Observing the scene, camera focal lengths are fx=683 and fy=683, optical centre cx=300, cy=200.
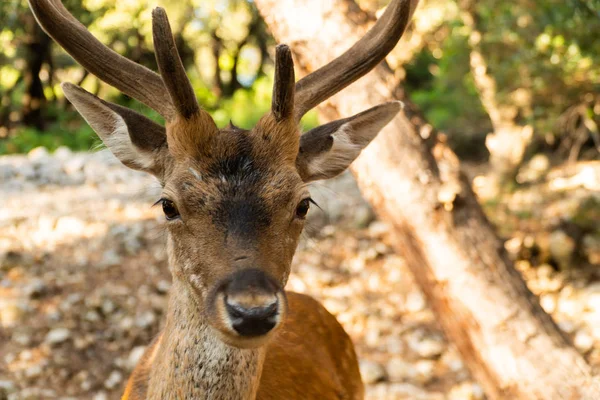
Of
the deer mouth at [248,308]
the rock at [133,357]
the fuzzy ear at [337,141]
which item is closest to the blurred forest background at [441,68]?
the fuzzy ear at [337,141]

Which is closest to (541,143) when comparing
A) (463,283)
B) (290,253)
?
(463,283)

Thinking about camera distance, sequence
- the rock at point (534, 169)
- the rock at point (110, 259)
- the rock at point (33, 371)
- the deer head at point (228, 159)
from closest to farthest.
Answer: the deer head at point (228, 159)
the rock at point (33, 371)
the rock at point (110, 259)
the rock at point (534, 169)

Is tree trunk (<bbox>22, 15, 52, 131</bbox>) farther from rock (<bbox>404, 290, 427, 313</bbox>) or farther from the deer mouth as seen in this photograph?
the deer mouth

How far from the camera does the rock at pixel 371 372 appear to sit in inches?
223

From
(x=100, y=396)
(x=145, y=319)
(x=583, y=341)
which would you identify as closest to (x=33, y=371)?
(x=100, y=396)

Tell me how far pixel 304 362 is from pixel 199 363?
1.25 metres

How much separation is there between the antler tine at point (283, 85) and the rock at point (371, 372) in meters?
3.19

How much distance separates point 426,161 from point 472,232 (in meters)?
0.56

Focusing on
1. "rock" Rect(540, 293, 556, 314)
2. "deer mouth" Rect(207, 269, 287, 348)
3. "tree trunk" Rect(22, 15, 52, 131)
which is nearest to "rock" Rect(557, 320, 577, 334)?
"rock" Rect(540, 293, 556, 314)

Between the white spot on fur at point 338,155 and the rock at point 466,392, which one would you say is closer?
the white spot on fur at point 338,155

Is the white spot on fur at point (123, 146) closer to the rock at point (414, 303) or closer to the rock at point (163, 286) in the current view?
the rock at point (163, 286)

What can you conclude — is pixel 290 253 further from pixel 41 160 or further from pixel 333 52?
pixel 41 160

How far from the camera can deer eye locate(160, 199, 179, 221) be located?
2.90 meters

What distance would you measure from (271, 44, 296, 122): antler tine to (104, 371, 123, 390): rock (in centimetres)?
315
